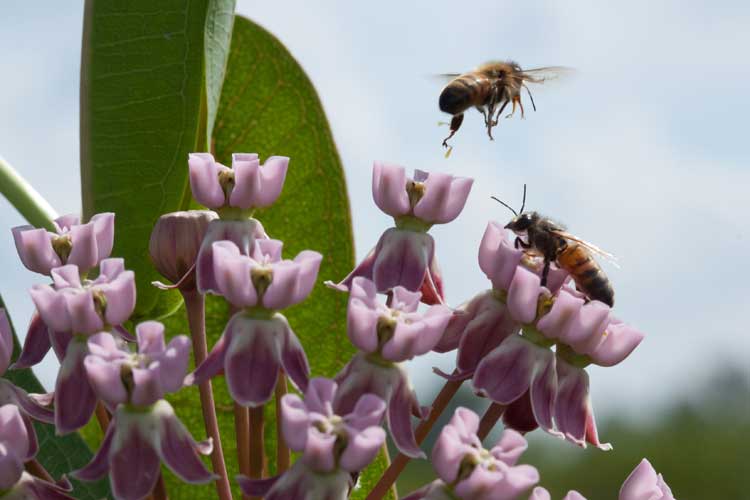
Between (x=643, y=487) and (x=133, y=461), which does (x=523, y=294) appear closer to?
(x=643, y=487)

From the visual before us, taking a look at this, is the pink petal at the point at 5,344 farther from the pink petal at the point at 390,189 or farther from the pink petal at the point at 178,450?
the pink petal at the point at 390,189


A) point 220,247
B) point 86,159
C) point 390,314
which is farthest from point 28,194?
point 390,314

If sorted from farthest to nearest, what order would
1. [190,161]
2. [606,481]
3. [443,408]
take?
[606,481], [190,161], [443,408]

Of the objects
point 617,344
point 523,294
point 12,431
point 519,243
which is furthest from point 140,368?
point 519,243

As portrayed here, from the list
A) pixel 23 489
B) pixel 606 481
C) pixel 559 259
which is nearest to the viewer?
pixel 23 489

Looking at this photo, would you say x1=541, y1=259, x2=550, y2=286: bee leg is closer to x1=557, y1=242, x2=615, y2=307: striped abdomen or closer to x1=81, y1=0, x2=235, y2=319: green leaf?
x1=557, y1=242, x2=615, y2=307: striped abdomen

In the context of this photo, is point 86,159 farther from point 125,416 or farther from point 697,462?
point 697,462
